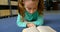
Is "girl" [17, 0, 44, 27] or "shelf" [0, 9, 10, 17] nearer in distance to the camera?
"girl" [17, 0, 44, 27]

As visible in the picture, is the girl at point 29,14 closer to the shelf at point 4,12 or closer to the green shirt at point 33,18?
the green shirt at point 33,18

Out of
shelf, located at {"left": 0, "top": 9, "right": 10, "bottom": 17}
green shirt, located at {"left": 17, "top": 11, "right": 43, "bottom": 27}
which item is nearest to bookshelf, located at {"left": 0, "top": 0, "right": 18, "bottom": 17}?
shelf, located at {"left": 0, "top": 9, "right": 10, "bottom": 17}

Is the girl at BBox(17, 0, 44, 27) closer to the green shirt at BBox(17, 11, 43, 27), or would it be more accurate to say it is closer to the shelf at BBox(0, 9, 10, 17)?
the green shirt at BBox(17, 11, 43, 27)

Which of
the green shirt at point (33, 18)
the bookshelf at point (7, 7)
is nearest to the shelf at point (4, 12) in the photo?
the bookshelf at point (7, 7)

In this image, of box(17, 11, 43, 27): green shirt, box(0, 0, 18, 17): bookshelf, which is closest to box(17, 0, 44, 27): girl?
box(17, 11, 43, 27): green shirt

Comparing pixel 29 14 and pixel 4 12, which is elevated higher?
pixel 29 14

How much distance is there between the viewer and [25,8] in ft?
2.91

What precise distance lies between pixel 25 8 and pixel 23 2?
57mm

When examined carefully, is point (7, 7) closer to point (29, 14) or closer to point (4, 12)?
point (4, 12)

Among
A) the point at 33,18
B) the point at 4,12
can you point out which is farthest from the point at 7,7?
the point at 33,18

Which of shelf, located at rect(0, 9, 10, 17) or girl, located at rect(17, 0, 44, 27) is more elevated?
girl, located at rect(17, 0, 44, 27)

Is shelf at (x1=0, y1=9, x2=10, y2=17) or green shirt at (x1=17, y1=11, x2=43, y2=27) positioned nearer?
green shirt at (x1=17, y1=11, x2=43, y2=27)

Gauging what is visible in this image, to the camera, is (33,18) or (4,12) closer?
(33,18)

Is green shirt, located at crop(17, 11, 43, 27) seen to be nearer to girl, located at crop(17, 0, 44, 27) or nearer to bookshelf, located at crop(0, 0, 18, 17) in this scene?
girl, located at crop(17, 0, 44, 27)
